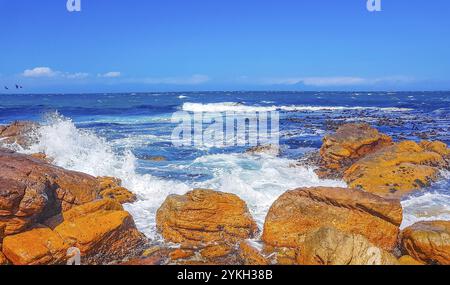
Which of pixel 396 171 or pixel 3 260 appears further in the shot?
pixel 396 171

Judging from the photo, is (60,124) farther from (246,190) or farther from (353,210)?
(353,210)

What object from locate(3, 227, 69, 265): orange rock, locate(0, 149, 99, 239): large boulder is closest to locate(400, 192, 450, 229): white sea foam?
locate(3, 227, 69, 265): orange rock

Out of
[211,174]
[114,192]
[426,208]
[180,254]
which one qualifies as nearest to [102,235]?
[180,254]

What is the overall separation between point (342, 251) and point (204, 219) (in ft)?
8.58

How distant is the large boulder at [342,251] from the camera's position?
16.7 ft

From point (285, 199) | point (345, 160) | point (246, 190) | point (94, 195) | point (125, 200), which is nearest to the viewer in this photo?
point (285, 199)

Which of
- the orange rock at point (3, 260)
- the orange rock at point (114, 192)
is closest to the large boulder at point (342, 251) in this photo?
the orange rock at point (3, 260)

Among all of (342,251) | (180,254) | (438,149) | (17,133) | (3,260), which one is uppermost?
(17,133)

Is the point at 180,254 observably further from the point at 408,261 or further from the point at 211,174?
the point at 211,174

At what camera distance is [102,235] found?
20.2ft

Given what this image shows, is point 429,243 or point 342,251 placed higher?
point 342,251

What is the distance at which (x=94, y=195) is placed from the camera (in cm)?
831
